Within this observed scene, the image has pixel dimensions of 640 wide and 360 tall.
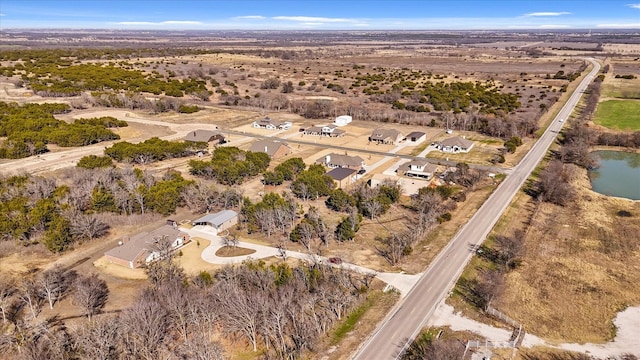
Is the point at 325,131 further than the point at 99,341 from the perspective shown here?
Yes

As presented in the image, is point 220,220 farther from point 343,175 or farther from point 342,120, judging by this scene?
point 342,120

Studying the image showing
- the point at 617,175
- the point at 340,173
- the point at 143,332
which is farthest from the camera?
the point at 617,175

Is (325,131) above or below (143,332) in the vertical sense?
above

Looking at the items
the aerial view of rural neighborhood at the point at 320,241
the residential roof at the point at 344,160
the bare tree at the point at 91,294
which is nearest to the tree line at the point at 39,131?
the aerial view of rural neighborhood at the point at 320,241

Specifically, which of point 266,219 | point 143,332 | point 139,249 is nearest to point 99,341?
point 143,332

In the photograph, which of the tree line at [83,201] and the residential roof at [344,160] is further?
the residential roof at [344,160]

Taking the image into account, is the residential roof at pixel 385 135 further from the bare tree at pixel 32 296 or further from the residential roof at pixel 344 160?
the bare tree at pixel 32 296
